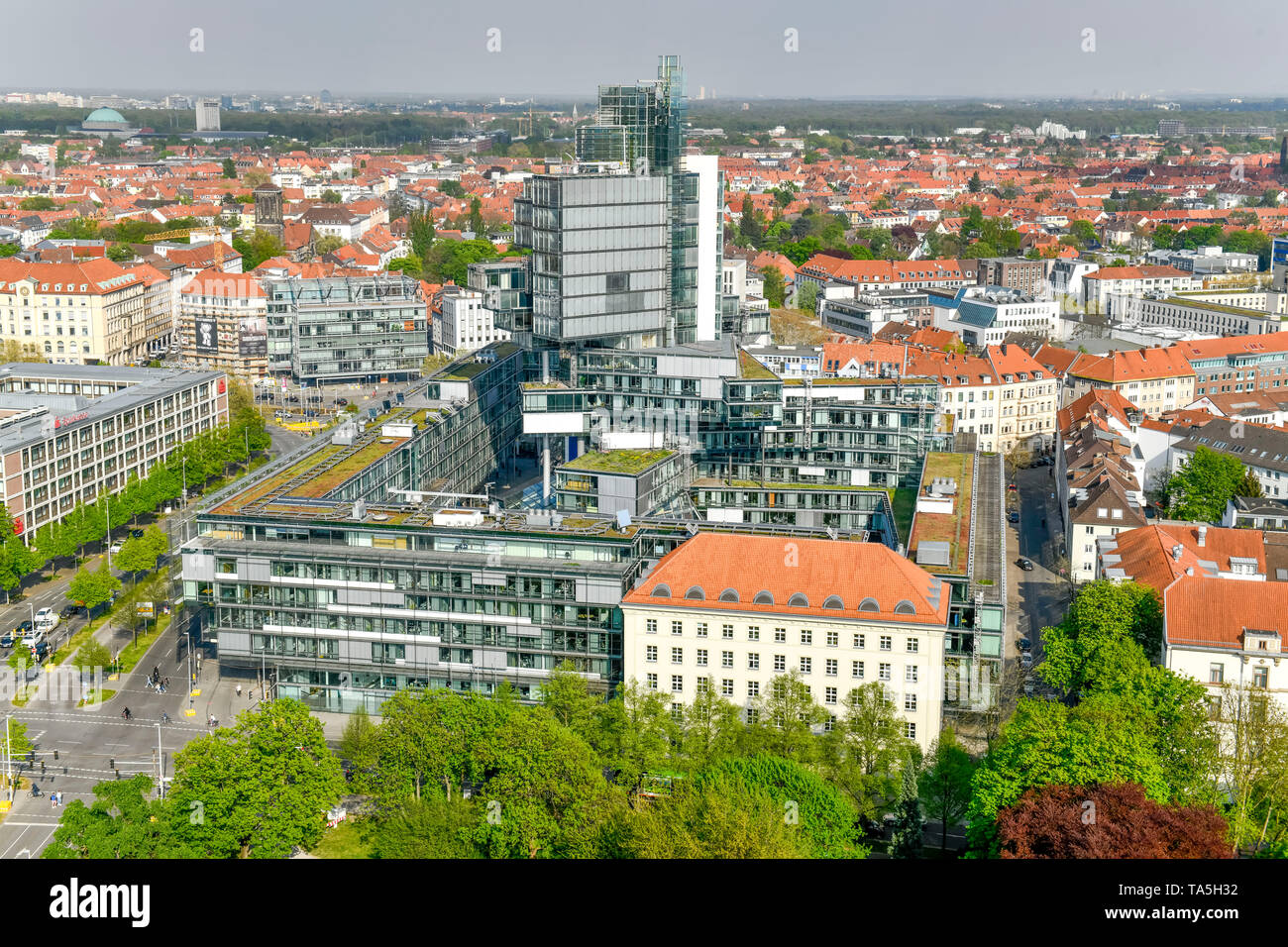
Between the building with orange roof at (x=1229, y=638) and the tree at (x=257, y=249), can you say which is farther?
the tree at (x=257, y=249)

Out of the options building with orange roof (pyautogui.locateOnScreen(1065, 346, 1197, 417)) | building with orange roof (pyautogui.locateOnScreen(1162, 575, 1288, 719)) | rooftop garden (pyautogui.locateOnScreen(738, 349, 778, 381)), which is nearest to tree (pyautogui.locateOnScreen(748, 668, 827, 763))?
building with orange roof (pyautogui.locateOnScreen(1162, 575, 1288, 719))

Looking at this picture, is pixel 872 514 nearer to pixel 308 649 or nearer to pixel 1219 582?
pixel 1219 582

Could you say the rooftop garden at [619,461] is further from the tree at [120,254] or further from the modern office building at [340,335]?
the tree at [120,254]

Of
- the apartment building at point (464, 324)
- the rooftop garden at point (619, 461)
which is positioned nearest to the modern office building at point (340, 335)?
the apartment building at point (464, 324)

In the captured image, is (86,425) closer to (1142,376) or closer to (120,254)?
(1142,376)

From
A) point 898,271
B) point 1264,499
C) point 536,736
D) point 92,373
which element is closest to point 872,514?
point 1264,499

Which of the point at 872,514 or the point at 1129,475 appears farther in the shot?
the point at 1129,475

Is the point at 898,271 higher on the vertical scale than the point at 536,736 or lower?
higher
